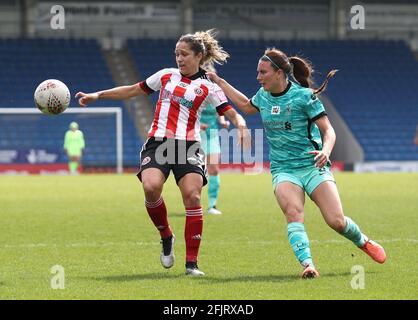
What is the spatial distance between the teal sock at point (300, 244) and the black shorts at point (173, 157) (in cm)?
104

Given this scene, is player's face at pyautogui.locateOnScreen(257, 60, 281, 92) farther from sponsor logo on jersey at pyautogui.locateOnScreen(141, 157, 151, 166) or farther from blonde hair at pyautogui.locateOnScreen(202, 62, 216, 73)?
sponsor logo on jersey at pyautogui.locateOnScreen(141, 157, 151, 166)

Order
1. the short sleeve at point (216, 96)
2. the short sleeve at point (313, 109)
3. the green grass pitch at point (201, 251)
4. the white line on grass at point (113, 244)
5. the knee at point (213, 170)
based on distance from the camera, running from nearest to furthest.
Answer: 1. the green grass pitch at point (201, 251)
2. the short sleeve at point (313, 109)
3. the short sleeve at point (216, 96)
4. the white line on grass at point (113, 244)
5. the knee at point (213, 170)

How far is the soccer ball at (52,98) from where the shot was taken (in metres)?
8.34

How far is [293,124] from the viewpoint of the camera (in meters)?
8.20

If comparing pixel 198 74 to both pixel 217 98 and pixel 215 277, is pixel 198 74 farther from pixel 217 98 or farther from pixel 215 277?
pixel 215 277

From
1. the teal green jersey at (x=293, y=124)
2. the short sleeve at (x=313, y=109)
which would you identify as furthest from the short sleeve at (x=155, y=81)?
the short sleeve at (x=313, y=109)

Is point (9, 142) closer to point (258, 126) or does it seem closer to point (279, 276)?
point (258, 126)

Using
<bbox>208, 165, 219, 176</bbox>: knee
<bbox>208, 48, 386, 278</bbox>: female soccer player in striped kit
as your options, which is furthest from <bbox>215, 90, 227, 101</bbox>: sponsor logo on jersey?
<bbox>208, 165, 219, 176</bbox>: knee

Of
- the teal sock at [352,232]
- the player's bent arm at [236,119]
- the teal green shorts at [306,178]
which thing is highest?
the player's bent arm at [236,119]

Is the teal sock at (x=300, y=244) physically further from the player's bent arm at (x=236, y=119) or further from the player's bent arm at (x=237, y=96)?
the player's bent arm at (x=237, y=96)

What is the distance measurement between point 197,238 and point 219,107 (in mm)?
1221

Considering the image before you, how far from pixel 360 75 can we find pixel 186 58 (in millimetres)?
32069

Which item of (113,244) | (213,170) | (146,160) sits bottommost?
(113,244)

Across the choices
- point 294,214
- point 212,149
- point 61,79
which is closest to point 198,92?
point 294,214
